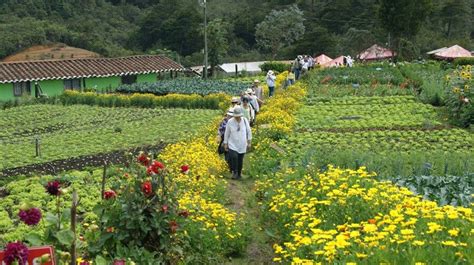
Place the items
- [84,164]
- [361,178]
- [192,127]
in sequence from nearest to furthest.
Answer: [361,178]
[84,164]
[192,127]

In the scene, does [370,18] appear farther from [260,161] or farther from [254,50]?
[260,161]

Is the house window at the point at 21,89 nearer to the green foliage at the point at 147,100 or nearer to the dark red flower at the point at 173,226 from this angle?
the green foliage at the point at 147,100

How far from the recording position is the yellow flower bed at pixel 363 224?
523 centimetres

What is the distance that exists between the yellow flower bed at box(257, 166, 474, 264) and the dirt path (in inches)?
15.9

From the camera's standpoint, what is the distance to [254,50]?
69.2 meters

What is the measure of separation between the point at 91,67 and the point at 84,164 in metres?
24.4

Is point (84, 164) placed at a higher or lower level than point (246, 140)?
lower

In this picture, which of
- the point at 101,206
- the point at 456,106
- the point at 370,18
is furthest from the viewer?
the point at 370,18

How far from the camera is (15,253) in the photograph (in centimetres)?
373

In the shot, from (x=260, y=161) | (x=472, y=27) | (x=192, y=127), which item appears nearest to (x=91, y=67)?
(x=192, y=127)

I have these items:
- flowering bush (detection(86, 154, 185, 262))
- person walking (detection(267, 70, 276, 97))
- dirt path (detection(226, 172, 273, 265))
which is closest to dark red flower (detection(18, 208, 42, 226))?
flowering bush (detection(86, 154, 185, 262))

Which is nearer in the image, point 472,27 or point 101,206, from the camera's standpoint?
point 101,206

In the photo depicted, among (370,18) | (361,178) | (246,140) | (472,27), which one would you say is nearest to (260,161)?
(246,140)

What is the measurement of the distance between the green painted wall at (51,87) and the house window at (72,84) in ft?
0.96
